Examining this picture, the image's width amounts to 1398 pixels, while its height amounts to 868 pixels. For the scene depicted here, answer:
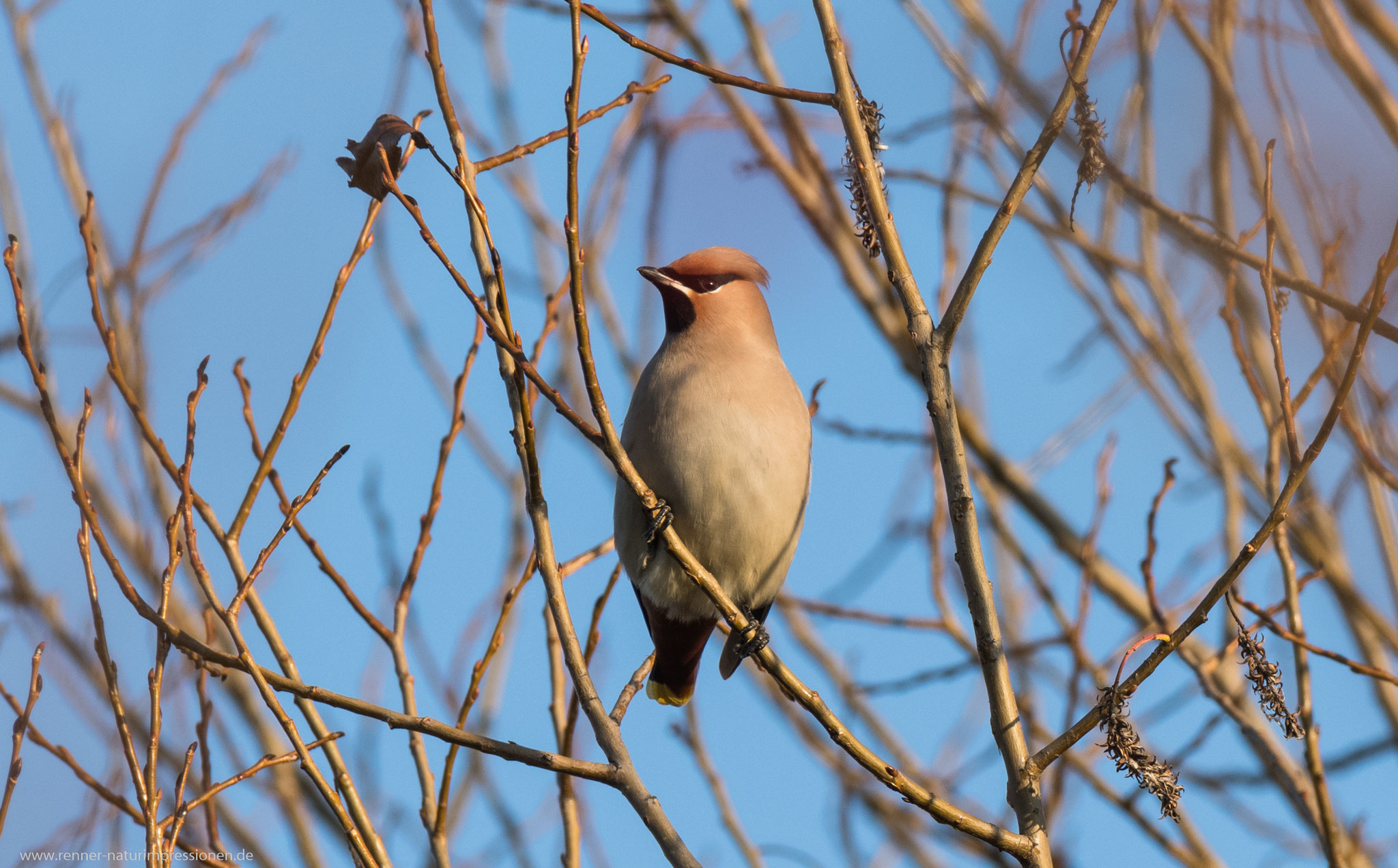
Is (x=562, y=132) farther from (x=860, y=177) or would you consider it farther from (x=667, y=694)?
(x=667, y=694)

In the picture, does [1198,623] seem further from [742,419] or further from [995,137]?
[995,137]

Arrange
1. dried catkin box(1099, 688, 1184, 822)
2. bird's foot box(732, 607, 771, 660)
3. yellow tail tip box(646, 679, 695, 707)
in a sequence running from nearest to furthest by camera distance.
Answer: dried catkin box(1099, 688, 1184, 822)
bird's foot box(732, 607, 771, 660)
yellow tail tip box(646, 679, 695, 707)

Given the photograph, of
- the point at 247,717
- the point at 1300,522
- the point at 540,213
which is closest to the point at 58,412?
the point at 247,717

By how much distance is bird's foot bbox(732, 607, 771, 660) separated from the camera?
3111mm

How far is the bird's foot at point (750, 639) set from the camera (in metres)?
3.11

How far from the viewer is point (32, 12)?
6281 mm

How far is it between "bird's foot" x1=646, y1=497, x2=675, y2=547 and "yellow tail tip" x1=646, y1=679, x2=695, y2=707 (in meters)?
0.87

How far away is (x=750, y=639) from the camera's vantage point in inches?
135

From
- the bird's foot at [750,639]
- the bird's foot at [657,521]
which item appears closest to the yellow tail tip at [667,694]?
the bird's foot at [750,639]

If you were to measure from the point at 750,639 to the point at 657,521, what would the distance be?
524 mm

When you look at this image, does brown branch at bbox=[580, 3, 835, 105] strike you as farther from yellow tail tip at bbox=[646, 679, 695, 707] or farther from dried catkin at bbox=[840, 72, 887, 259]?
yellow tail tip at bbox=[646, 679, 695, 707]

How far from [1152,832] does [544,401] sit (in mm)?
3387

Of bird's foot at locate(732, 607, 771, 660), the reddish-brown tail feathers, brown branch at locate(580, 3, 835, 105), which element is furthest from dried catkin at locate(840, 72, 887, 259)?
the reddish-brown tail feathers

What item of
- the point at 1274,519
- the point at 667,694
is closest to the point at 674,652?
the point at 667,694
